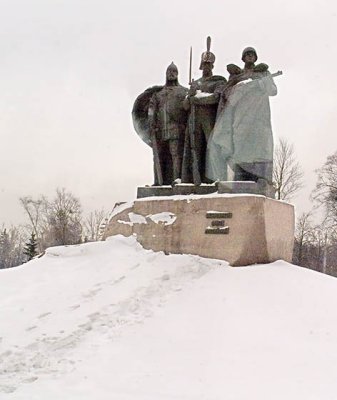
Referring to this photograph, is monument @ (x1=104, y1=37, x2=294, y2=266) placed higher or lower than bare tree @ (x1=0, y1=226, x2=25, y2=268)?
higher

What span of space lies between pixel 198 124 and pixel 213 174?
855 mm

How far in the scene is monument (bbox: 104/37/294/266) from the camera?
7.25 metres

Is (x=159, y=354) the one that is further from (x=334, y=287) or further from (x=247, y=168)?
(x=247, y=168)

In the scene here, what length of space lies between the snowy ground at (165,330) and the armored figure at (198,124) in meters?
1.79

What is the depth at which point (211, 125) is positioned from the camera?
27.9 feet

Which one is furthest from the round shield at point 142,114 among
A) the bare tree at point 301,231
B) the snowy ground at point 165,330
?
the bare tree at point 301,231

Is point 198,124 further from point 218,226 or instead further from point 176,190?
point 218,226

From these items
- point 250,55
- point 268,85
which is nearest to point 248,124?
point 268,85

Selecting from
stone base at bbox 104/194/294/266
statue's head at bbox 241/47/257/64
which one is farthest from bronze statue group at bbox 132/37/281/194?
stone base at bbox 104/194/294/266

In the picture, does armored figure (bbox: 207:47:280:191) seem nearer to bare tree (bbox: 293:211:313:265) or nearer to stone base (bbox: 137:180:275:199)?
stone base (bbox: 137:180:275:199)

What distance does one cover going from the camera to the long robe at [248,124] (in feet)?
26.1

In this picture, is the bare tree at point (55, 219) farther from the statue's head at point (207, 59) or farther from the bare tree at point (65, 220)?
the statue's head at point (207, 59)

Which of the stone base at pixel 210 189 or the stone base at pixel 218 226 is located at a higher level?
the stone base at pixel 210 189

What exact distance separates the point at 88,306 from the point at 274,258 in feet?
10.2
